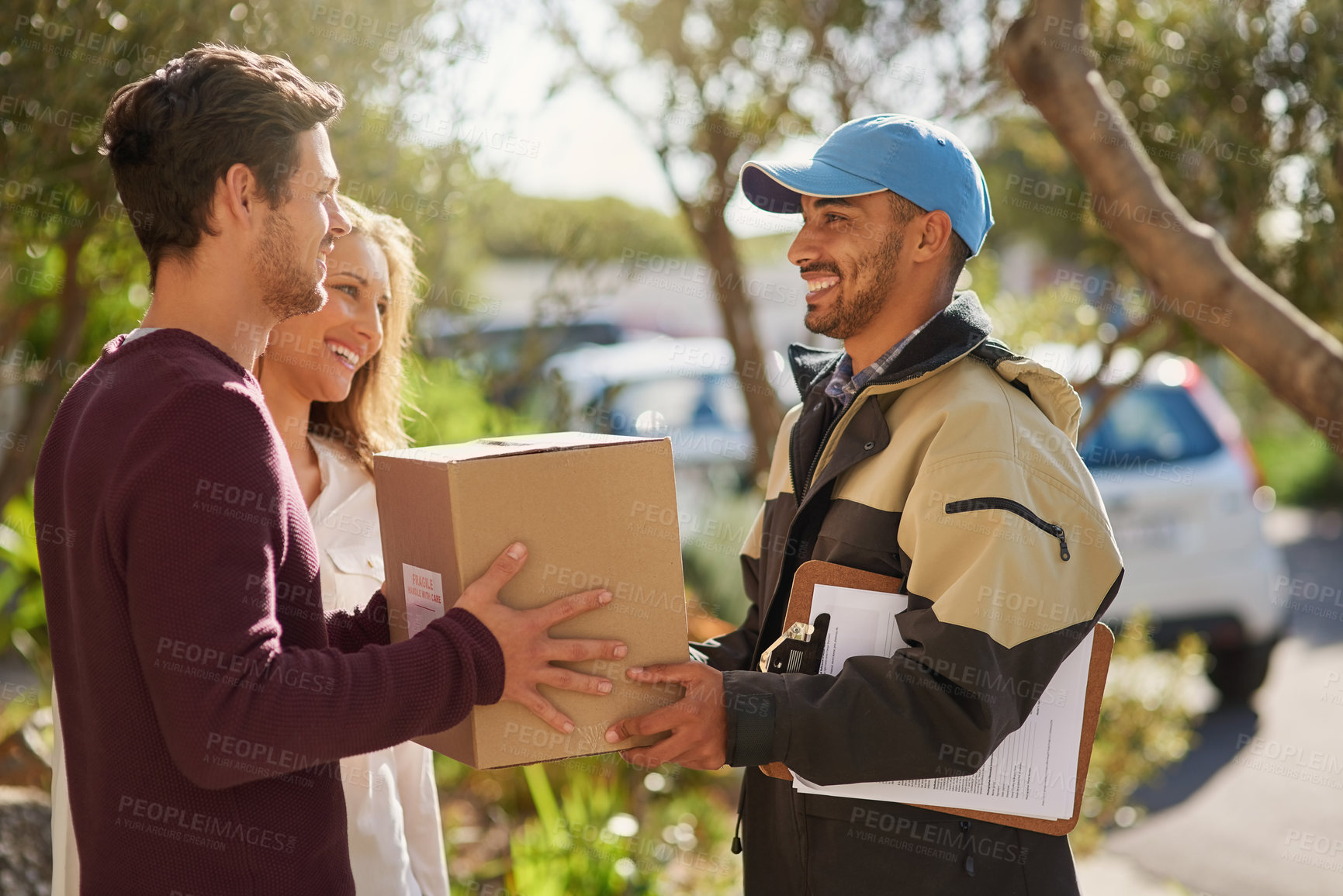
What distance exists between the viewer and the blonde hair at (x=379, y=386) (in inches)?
109

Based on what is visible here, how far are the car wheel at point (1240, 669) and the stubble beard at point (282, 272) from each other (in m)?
5.93

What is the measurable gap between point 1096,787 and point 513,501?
3.74 meters

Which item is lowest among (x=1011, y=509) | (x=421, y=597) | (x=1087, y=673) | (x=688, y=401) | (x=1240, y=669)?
(x=1240, y=669)

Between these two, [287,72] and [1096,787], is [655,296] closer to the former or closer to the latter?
[1096,787]

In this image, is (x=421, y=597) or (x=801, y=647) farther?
(x=801, y=647)

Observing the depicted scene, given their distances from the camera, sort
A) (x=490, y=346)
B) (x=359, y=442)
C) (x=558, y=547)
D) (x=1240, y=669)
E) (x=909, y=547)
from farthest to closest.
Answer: (x=1240, y=669) → (x=490, y=346) → (x=359, y=442) → (x=909, y=547) → (x=558, y=547)

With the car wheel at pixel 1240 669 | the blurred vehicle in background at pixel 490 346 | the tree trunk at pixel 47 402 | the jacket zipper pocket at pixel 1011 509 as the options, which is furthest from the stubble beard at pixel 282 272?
the car wheel at pixel 1240 669

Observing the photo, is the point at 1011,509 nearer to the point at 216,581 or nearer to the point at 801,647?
the point at 801,647

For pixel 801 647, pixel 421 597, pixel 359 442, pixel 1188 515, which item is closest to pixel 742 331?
pixel 359 442

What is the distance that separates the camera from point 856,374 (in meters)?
2.37

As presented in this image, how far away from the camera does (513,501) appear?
5.70ft

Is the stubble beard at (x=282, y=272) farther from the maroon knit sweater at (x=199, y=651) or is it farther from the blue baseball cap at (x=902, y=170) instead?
the blue baseball cap at (x=902, y=170)

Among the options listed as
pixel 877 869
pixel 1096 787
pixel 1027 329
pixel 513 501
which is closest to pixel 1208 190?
pixel 1027 329

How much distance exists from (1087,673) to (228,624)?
1.49 metres
